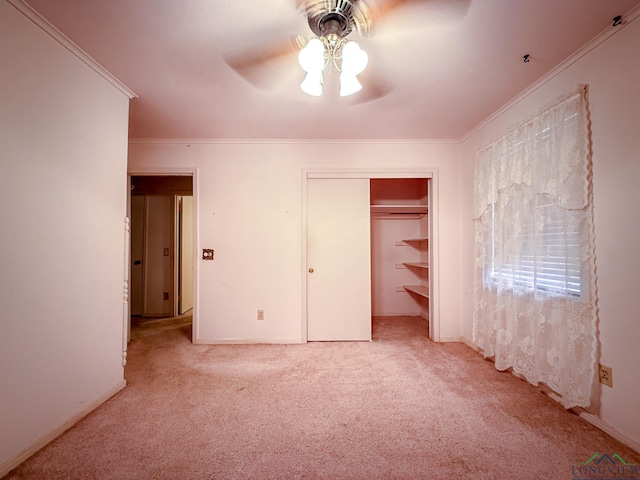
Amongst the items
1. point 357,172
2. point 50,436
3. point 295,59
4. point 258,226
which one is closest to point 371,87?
point 295,59

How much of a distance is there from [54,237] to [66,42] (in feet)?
3.87

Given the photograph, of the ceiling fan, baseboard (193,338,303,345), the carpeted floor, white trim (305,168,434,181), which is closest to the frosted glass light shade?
the ceiling fan

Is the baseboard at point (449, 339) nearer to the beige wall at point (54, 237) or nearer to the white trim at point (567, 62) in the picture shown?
the white trim at point (567, 62)

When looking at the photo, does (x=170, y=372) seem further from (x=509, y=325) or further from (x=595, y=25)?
(x=595, y=25)

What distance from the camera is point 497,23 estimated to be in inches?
61.6

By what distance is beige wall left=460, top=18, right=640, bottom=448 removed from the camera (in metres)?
1.52

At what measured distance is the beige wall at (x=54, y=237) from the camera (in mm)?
1407

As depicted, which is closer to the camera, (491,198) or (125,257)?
(125,257)

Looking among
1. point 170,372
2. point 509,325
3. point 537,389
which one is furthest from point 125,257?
point 537,389

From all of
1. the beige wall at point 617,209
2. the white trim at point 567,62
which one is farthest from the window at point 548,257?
the white trim at point 567,62

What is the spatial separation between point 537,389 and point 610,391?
573 mm

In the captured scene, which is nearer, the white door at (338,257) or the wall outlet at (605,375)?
the wall outlet at (605,375)

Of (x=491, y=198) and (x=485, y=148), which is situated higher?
(x=485, y=148)

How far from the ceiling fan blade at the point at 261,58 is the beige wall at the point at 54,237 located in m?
1.00
